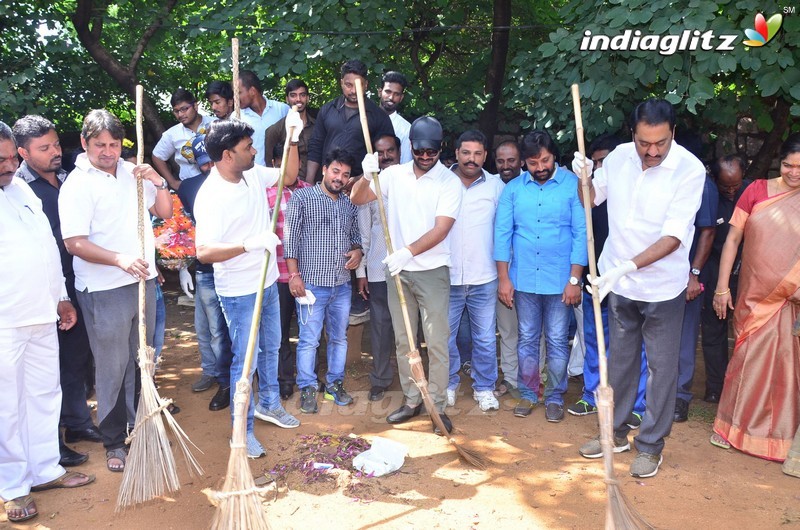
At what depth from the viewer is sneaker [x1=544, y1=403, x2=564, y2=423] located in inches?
206

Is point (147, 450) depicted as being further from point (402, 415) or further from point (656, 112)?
point (656, 112)

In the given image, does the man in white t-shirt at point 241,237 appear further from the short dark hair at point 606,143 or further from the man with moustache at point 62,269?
the short dark hair at point 606,143

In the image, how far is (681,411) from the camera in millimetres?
5191

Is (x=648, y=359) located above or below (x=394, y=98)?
below

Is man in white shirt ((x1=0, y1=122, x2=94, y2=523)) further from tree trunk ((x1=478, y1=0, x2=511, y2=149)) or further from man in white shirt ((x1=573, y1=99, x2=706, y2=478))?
tree trunk ((x1=478, y1=0, x2=511, y2=149))

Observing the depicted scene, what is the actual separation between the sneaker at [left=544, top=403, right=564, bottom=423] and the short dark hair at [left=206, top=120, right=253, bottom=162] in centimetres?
285

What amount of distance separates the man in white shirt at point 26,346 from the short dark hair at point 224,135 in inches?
41.2

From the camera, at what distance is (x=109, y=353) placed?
445cm

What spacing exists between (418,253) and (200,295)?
1760mm

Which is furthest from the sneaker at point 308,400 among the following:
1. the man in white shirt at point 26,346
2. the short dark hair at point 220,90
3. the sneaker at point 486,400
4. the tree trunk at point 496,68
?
the tree trunk at point 496,68

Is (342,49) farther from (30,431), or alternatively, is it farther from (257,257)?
(30,431)

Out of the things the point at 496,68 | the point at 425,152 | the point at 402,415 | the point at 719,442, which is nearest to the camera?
the point at 719,442

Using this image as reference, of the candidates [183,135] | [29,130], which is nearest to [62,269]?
[29,130]

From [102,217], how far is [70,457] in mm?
1562
